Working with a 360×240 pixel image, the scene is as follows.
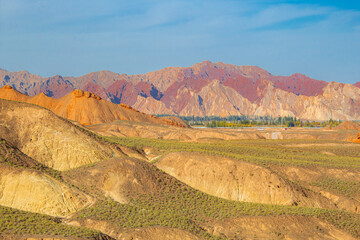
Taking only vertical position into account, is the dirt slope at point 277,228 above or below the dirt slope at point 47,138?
below

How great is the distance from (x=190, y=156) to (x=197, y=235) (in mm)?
15257

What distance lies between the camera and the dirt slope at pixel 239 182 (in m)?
34.5

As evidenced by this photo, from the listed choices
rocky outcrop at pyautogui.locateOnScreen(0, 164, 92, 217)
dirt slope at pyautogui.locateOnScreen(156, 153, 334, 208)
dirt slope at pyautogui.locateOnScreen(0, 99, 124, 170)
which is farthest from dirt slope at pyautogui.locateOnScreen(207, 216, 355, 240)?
dirt slope at pyautogui.locateOnScreen(0, 99, 124, 170)

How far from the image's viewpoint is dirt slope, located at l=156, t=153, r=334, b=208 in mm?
34500

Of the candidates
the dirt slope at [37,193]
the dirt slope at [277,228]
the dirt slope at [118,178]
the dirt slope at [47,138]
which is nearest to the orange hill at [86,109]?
the dirt slope at [47,138]

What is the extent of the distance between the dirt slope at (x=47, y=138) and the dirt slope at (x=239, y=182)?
7329mm

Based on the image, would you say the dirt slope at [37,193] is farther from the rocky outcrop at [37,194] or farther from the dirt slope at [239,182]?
the dirt slope at [239,182]

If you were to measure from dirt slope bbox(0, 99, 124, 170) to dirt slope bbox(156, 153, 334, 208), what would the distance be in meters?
7.33

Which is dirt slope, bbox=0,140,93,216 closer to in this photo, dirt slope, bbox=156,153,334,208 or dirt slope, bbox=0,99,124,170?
dirt slope, bbox=0,99,124,170

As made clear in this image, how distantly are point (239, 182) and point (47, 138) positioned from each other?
1713cm

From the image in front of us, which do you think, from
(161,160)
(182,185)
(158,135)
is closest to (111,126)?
(158,135)

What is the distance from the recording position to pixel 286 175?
41.7m

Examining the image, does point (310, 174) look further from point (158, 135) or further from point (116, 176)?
point (158, 135)

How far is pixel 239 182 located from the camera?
35.7 metres
